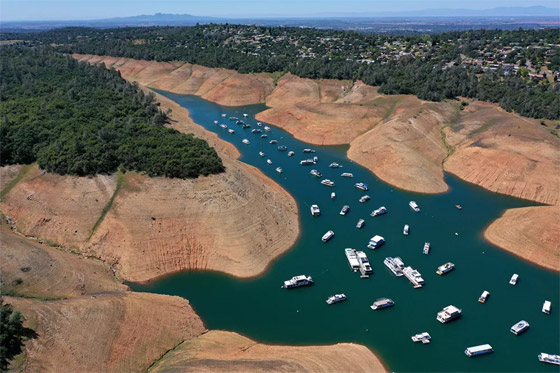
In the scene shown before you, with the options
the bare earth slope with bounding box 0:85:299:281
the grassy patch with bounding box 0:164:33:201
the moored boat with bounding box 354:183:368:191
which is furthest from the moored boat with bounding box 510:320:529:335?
the grassy patch with bounding box 0:164:33:201

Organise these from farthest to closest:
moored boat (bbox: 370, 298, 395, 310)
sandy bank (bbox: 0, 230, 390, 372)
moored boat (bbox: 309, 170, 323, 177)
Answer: moored boat (bbox: 309, 170, 323, 177) → moored boat (bbox: 370, 298, 395, 310) → sandy bank (bbox: 0, 230, 390, 372)

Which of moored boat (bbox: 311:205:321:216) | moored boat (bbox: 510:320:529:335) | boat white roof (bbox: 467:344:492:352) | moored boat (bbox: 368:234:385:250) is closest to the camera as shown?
boat white roof (bbox: 467:344:492:352)

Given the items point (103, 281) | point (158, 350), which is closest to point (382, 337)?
point (158, 350)

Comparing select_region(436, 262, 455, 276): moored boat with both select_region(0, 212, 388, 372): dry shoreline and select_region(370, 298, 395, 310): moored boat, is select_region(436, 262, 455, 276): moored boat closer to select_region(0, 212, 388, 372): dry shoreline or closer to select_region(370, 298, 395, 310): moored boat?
select_region(370, 298, 395, 310): moored boat

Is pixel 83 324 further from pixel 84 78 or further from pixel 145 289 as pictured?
pixel 84 78

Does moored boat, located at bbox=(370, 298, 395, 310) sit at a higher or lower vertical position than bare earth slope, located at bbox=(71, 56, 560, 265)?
lower

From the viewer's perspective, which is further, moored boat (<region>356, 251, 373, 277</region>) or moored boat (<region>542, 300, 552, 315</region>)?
moored boat (<region>356, 251, 373, 277</region>)

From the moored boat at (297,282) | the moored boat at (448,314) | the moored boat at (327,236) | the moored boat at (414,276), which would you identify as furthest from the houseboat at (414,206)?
the moored boat at (297,282)
